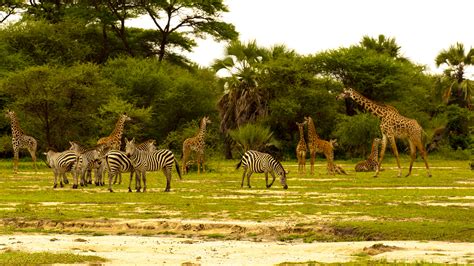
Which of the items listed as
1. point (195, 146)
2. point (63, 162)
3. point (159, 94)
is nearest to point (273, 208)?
point (63, 162)

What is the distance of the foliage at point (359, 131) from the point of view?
4741 centimetres

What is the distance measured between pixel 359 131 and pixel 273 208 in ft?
99.1

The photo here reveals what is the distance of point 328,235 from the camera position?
14508 mm

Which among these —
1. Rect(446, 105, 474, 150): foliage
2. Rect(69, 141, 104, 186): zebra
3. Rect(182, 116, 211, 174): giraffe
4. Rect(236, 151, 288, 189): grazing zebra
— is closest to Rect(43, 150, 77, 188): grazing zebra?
Rect(69, 141, 104, 186): zebra

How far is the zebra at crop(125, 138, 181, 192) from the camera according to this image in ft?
76.1

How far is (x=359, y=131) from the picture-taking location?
157 ft

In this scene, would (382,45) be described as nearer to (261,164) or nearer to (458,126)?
(458,126)

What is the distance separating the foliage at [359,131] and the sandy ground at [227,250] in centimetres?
3413

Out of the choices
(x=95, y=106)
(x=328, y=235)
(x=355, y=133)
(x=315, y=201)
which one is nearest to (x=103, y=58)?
(x=95, y=106)

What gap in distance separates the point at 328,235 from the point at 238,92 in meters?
39.5

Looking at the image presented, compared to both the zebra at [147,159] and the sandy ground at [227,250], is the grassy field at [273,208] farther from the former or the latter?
the sandy ground at [227,250]

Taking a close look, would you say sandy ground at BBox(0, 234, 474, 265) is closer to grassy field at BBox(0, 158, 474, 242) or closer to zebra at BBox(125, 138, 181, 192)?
grassy field at BBox(0, 158, 474, 242)

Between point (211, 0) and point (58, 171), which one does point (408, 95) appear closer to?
point (211, 0)

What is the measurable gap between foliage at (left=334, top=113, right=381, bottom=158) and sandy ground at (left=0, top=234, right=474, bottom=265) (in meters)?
34.1
